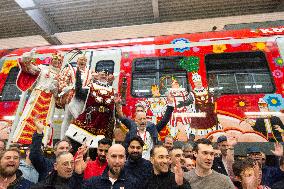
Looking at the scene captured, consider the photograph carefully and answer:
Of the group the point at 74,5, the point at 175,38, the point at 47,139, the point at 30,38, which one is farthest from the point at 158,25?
the point at 47,139

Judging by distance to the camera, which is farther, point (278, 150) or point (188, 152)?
point (188, 152)

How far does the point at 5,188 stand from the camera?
272 centimetres

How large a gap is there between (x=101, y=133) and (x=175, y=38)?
2.50 m

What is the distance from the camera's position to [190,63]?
16.4 feet

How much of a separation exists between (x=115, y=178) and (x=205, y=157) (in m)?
0.95

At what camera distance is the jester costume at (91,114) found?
3.96m

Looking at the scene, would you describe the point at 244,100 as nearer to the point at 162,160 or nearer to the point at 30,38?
the point at 162,160

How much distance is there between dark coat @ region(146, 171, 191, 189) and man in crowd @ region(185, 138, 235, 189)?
195mm

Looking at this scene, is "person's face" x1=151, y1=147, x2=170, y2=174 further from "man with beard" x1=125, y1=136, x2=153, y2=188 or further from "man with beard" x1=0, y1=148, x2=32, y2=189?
"man with beard" x1=0, y1=148, x2=32, y2=189

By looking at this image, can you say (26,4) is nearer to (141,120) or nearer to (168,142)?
(141,120)

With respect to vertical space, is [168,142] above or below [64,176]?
above

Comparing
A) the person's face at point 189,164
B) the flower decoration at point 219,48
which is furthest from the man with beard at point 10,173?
the flower decoration at point 219,48

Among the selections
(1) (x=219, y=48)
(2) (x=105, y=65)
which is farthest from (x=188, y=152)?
(2) (x=105, y=65)

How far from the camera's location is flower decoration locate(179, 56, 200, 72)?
4.95 meters
